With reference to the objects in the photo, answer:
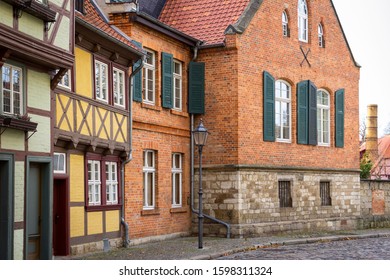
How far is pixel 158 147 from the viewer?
2439cm

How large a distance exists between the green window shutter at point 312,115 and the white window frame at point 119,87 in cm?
936

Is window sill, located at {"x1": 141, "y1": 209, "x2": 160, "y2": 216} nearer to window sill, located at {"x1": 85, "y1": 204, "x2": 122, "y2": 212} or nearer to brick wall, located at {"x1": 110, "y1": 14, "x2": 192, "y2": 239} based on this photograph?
brick wall, located at {"x1": 110, "y1": 14, "x2": 192, "y2": 239}

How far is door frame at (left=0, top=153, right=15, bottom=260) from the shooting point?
1529 centimetres

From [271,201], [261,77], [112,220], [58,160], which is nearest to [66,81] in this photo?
[58,160]

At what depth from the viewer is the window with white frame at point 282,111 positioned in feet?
92.7

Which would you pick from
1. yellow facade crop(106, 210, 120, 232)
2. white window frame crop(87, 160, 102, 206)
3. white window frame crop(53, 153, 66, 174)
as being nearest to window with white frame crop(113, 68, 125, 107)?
white window frame crop(87, 160, 102, 206)

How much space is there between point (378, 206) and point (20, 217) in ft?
69.0

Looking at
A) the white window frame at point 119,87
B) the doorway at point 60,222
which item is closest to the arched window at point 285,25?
the white window frame at point 119,87

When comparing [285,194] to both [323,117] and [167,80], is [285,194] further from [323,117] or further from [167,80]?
[167,80]

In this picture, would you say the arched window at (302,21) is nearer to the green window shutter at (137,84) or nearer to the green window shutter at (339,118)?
the green window shutter at (339,118)

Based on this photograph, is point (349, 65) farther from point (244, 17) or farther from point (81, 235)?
point (81, 235)

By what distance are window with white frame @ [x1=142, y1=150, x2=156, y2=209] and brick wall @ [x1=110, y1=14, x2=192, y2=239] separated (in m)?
0.12

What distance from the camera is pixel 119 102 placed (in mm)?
21969
